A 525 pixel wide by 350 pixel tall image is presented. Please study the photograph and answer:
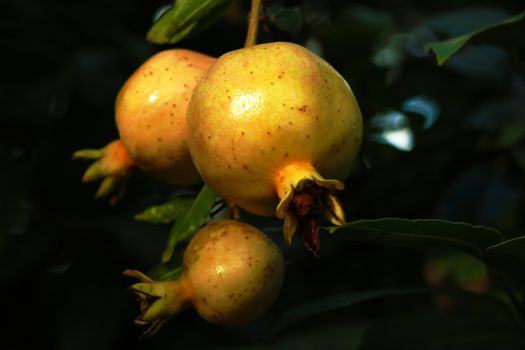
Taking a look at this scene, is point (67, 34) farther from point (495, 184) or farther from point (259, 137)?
point (259, 137)

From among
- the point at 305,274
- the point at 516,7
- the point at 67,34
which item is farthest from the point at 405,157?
the point at 67,34

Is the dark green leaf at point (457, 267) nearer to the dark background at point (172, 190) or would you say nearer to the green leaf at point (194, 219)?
the dark background at point (172, 190)

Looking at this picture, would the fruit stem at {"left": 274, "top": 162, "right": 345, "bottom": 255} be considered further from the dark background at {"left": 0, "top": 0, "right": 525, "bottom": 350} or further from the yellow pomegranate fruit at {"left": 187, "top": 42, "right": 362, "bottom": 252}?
the dark background at {"left": 0, "top": 0, "right": 525, "bottom": 350}

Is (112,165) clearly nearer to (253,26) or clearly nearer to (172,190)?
(253,26)

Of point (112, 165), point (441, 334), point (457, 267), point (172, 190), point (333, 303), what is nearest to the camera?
point (112, 165)

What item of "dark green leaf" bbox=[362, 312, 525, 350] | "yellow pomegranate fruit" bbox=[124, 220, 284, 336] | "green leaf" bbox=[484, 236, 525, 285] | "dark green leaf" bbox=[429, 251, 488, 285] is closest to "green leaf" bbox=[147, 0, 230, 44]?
"yellow pomegranate fruit" bbox=[124, 220, 284, 336]

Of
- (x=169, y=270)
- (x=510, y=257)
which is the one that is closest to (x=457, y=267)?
(x=510, y=257)

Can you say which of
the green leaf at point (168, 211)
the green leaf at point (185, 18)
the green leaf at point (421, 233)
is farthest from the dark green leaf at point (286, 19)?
the green leaf at point (421, 233)
